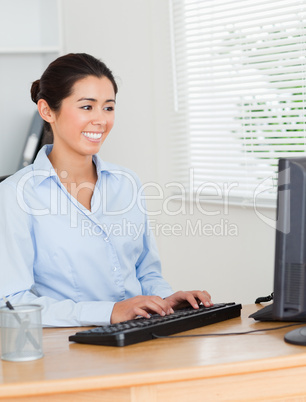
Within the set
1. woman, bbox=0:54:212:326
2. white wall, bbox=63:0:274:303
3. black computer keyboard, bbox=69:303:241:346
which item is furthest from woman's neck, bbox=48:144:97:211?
white wall, bbox=63:0:274:303

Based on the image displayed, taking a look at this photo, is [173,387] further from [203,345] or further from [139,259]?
[139,259]

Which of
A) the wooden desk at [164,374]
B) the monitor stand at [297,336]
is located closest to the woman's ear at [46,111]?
the wooden desk at [164,374]

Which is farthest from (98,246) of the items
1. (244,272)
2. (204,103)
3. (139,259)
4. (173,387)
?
(204,103)

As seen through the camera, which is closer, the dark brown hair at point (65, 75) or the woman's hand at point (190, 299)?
the woman's hand at point (190, 299)

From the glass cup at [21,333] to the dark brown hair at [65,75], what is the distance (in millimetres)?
980

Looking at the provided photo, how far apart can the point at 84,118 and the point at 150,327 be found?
89 centimetres

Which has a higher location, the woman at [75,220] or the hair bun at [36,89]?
the hair bun at [36,89]

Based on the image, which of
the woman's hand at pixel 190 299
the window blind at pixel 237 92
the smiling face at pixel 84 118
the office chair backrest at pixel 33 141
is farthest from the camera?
the office chair backrest at pixel 33 141

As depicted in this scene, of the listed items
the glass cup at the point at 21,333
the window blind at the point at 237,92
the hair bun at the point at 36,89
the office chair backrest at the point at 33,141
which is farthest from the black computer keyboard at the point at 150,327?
the office chair backrest at the point at 33,141

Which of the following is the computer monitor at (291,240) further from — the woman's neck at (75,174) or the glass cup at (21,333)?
→ the woman's neck at (75,174)

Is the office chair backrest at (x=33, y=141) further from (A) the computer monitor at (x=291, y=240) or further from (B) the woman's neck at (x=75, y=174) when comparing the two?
(A) the computer monitor at (x=291, y=240)

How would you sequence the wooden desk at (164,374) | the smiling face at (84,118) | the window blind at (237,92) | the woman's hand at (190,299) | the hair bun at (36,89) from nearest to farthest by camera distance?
1. the wooden desk at (164,374)
2. the woman's hand at (190,299)
3. the smiling face at (84,118)
4. the hair bun at (36,89)
5. the window blind at (237,92)

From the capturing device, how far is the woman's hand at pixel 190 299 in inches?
72.3

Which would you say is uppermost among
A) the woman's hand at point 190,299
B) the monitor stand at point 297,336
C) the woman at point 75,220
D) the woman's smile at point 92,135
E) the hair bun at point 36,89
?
the hair bun at point 36,89
